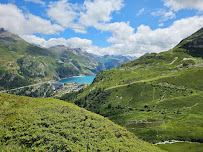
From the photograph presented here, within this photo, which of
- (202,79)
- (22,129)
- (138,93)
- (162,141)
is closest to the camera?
(22,129)

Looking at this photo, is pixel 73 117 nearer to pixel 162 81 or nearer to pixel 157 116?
pixel 157 116

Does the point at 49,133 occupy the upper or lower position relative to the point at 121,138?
upper

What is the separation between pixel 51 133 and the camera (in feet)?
83.8

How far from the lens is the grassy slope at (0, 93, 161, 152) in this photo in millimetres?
21344

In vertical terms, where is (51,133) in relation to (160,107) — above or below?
above

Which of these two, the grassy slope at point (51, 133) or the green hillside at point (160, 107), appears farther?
the green hillside at point (160, 107)

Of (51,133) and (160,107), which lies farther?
(160,107)

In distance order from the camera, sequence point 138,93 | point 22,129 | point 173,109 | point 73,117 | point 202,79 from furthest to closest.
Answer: point 138,93, point 202,79, point 173,109, point 73,117, point 22,129

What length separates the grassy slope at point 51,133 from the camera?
21344mm

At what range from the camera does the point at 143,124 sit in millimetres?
90562

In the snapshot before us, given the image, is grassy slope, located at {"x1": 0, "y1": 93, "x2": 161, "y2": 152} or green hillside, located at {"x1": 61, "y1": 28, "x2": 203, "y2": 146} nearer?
grassy slope, located at {"x1": 0, "y1": 93, "x2": 161, "y2": 152}

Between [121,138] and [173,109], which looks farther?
[173,109]

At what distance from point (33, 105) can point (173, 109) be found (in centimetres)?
11434

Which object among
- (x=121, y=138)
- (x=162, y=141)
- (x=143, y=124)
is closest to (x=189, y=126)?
(x=162, y=141)
